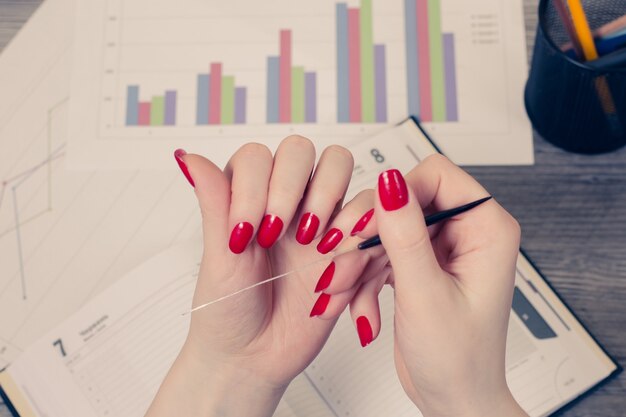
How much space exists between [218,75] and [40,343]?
1.22 feet

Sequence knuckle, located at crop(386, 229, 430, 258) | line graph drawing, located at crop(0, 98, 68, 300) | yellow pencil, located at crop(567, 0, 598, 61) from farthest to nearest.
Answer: line graph drawing, located at crop(0, 98, 68, 300) < yellow pencil, located at crop(567, 0, 598, 61) < knuckle, located at crop(386, 229, 430, 258)

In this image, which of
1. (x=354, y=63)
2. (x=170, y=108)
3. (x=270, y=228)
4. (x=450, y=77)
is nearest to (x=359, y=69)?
(x=354, y=63)

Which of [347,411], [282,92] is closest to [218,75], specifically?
[282,92]

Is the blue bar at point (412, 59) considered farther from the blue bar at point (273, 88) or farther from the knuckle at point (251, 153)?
the knuckle at point (251, 153)

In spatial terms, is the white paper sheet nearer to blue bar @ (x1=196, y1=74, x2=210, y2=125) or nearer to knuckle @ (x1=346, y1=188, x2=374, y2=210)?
blue bar @ (x1=196, y1=74, x2=210, y2=125)

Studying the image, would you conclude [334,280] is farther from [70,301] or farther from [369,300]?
[70,301]

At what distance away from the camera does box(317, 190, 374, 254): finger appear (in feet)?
1.74

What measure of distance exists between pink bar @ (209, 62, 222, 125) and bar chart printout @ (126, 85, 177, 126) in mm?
46

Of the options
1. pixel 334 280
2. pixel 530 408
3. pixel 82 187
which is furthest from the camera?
pixel 82 187

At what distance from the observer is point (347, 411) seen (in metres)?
0.66

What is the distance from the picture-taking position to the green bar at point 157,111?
783 millimetres

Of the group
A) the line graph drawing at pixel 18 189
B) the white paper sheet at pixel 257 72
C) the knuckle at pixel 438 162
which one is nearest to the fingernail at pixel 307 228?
the knuckle at pixel 438 162

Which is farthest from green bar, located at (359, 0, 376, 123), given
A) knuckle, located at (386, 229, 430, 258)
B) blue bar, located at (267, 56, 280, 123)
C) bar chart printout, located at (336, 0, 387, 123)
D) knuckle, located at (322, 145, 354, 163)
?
knuckle, located at (386, 229, 430, 258)

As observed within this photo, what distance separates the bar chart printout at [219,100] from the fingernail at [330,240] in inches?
11.4
